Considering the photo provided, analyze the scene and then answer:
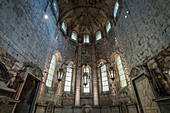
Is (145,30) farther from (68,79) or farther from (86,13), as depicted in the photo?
(86,13)

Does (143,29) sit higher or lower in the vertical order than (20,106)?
higher

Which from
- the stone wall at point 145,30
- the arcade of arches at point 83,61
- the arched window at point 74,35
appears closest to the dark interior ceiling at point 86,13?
the arcade of arches at point 83,61

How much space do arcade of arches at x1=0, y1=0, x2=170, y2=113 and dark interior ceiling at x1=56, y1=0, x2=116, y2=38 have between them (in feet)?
0.33

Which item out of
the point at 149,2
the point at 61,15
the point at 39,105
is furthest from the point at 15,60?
the point at 61,15

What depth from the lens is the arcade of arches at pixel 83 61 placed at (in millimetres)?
3592

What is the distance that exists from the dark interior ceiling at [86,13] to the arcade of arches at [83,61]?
0.33 feet

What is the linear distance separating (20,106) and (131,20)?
8.34 m

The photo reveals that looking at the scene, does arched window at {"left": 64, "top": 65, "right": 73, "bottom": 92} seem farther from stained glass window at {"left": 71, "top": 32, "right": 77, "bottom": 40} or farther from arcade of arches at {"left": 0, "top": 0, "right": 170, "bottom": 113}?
stained glass window at {"left": 71, "top": 32, "right": 77, "bottom": 40}

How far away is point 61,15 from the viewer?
1011 cm

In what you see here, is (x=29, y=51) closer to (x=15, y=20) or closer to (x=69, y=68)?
(x=15, y=20)

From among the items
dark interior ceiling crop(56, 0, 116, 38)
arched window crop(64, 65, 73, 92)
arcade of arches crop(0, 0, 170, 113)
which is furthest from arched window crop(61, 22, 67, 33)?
arched window crop(64, 65, 73, 92)

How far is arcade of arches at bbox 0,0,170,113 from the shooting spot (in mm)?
3592

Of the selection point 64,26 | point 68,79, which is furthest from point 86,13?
point 68,79

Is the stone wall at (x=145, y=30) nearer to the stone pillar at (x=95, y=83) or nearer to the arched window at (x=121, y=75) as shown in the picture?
the arched window at (x=121, y=75)
